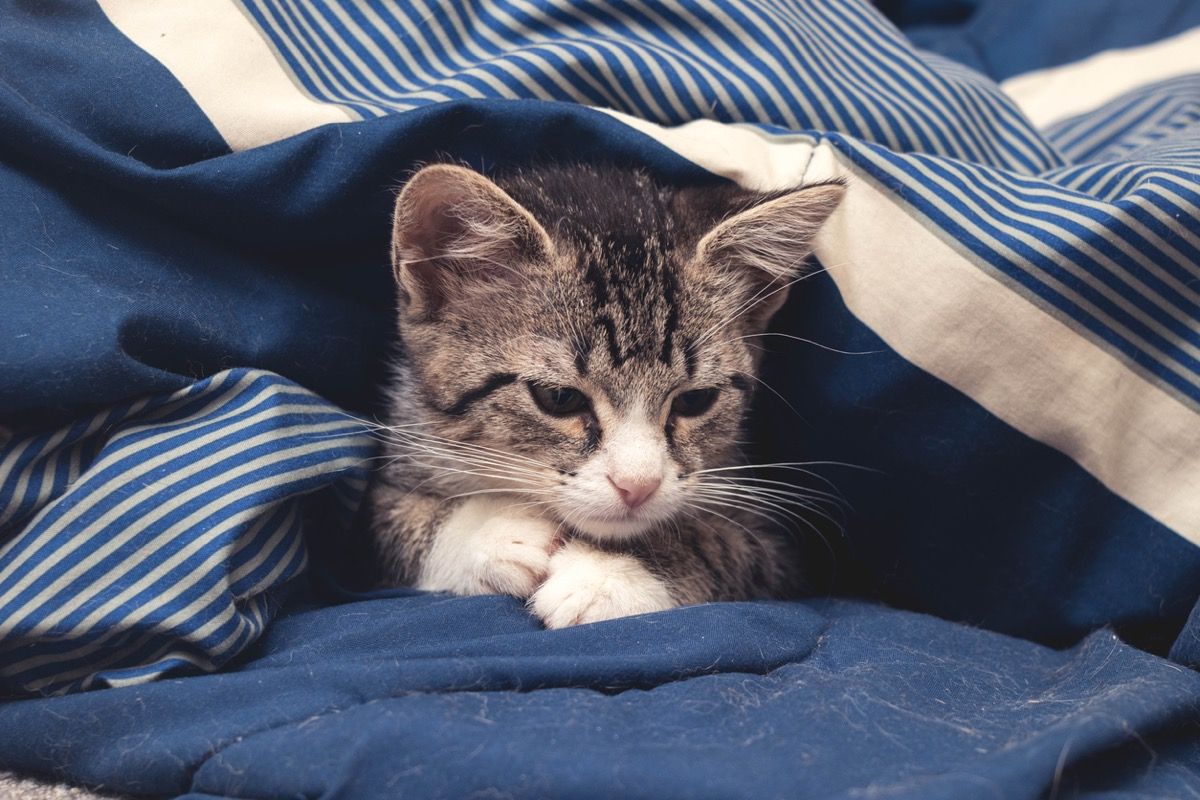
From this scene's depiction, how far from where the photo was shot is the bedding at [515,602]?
0.94m

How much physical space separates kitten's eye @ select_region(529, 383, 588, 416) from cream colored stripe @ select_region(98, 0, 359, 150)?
1.47ft

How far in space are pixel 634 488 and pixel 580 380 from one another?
0.17 meters

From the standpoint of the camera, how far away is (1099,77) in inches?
89.7

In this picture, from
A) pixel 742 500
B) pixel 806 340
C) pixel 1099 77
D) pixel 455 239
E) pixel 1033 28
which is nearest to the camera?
pixel 455 239

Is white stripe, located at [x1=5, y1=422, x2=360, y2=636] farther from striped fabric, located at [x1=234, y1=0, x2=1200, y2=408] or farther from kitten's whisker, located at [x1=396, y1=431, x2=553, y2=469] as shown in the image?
striped fabric, located at [x1=234, y1=0, x2=1200, y2=408]

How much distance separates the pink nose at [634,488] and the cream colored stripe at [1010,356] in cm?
39

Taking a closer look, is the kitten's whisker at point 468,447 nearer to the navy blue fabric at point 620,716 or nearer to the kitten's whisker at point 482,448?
the kitten's whisker at point 482,448

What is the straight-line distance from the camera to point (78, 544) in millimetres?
1074

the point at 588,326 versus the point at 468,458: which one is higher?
the point at 588,326

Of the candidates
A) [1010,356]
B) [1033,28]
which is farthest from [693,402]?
[1033,28]

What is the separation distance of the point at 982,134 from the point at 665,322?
79cm

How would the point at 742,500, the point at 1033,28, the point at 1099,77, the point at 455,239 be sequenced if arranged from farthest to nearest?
the point at 1033,28
the point at 1099,77
the point at 742,500
the point at 455,239

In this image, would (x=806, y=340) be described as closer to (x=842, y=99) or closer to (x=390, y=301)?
(x=842, y=99)

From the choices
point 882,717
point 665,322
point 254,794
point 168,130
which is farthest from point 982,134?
point 254,794
